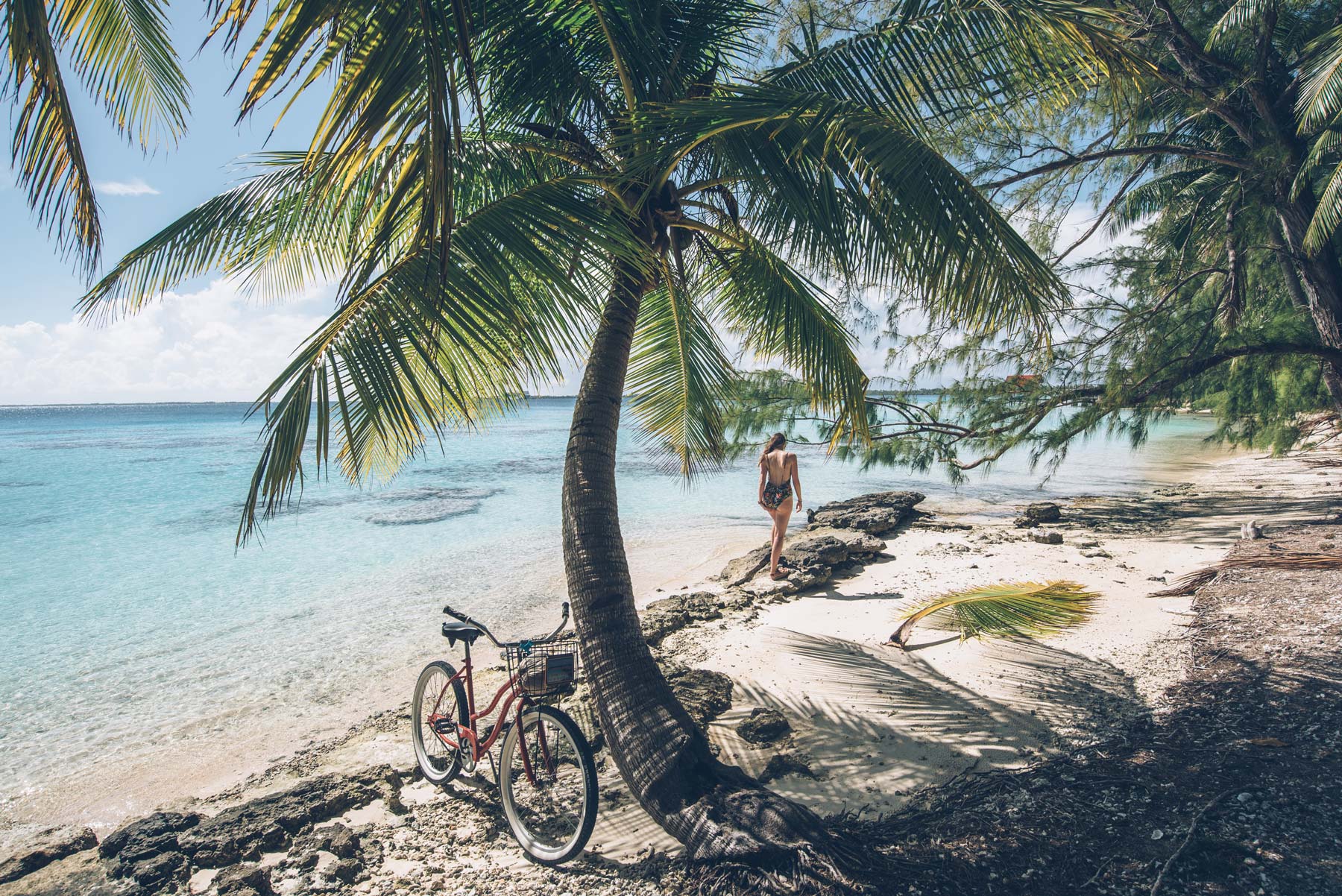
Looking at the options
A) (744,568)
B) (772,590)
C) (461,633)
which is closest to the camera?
(461,633)

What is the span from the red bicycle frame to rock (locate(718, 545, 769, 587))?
4.71m

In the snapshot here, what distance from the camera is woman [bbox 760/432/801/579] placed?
783cm

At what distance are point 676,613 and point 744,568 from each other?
2057 mm

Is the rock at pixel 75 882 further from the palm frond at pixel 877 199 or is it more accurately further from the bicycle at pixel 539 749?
the palm frond at pixel 877 199

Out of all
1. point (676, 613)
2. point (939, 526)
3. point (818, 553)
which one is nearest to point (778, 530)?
point (818, 553)

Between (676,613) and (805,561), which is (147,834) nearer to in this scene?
(676,613)

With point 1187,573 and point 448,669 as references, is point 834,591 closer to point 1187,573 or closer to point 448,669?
point 1187,573

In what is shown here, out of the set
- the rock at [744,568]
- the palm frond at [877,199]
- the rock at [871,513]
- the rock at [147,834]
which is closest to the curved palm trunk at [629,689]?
the palm frond at [877,199]

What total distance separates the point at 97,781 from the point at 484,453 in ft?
102

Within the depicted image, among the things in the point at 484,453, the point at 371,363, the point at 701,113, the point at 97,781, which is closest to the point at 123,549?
the point at 97,781

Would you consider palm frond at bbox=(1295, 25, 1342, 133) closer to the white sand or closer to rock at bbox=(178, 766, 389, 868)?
the white sand

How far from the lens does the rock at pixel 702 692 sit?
4.33m

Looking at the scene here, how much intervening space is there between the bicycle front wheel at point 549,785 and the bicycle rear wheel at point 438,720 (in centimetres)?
56

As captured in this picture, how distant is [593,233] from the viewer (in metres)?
2.92
